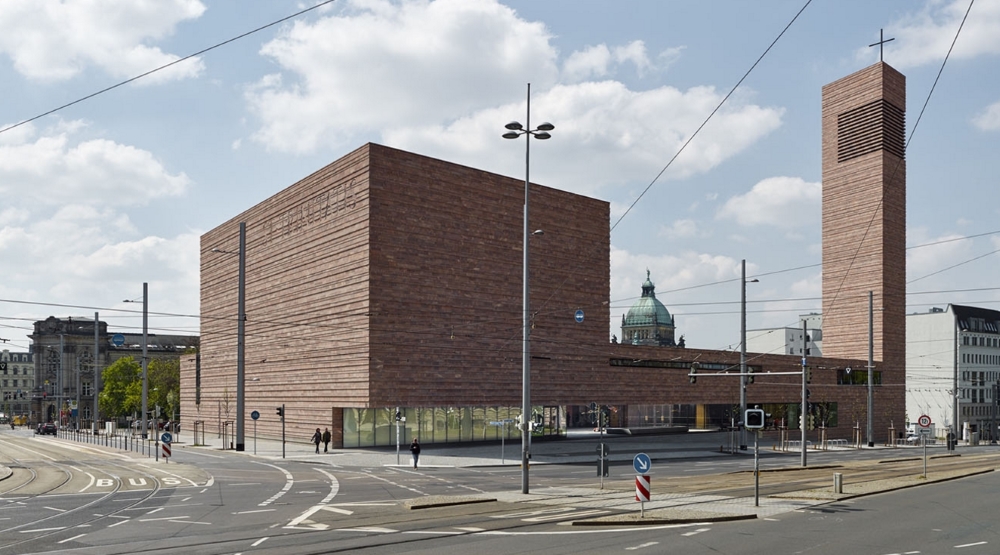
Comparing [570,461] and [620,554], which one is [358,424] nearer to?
[570,461]

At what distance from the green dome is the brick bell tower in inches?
4400

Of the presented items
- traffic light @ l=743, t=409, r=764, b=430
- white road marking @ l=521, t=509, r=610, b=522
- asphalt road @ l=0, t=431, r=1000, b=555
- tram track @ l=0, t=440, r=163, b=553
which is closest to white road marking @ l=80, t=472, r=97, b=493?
asphalt road @ l=0, t=431, r=1000, b=555

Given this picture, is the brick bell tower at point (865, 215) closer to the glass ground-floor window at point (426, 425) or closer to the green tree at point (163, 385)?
the glass ground-floor window at point (426, 425)

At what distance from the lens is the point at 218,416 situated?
237 feet

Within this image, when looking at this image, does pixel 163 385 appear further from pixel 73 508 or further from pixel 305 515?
pixel 305 515

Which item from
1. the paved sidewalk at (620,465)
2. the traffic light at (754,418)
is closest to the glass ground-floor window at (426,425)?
the paved sidewalk at (620,465)

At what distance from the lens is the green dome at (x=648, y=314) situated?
630 feet

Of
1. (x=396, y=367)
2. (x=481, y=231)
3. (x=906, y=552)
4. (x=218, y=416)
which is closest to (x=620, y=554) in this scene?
(x=906, y=552)

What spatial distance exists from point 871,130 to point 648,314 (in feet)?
389

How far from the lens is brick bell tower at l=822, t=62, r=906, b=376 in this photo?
75.2 metres

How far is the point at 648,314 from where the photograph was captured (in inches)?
7584

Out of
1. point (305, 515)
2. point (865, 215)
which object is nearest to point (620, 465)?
point (305, 515)

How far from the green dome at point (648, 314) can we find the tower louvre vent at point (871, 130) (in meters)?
114

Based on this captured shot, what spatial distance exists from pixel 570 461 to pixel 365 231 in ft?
58.2
